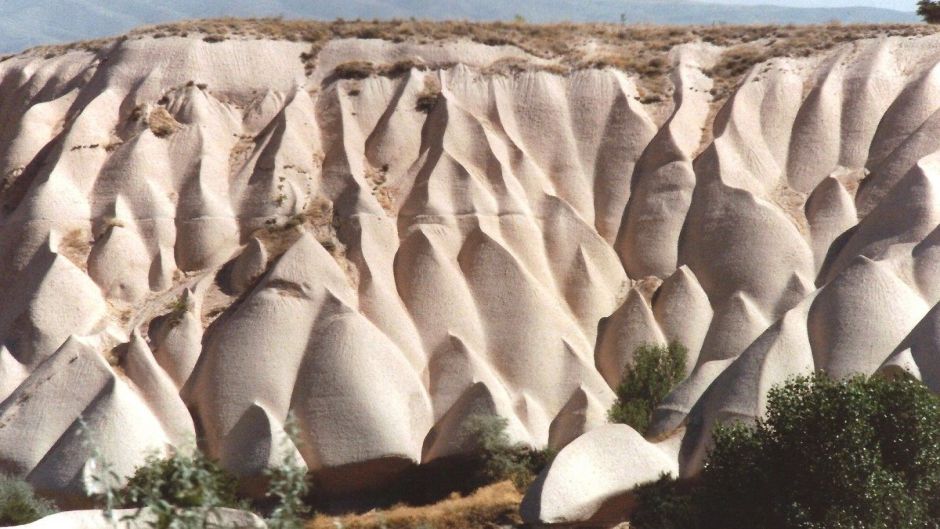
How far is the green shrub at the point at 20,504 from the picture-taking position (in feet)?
95.3

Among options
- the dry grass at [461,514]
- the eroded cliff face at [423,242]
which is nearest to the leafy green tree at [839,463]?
the eroded cliff face at [423,242]

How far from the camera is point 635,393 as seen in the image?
1380 inches

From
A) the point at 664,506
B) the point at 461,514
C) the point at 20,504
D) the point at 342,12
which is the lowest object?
the point at 461,514

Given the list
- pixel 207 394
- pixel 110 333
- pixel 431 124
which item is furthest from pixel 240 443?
pixel 431 124

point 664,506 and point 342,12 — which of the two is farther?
point 342,12

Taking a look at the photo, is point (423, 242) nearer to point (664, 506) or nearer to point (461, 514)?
point (461, 514)

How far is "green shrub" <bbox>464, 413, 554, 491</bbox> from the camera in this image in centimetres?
3241

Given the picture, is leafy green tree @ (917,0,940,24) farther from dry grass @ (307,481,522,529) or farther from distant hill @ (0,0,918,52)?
distant hill @ (0,0,918,52)

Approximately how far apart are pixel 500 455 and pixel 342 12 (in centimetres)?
14796

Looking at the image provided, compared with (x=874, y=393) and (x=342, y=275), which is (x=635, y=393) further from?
(x=874, y=393)

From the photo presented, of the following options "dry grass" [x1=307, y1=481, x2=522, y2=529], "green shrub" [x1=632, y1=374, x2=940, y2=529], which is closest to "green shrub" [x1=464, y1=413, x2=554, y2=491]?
"dry grass" [x1=307, y1=481, x2=522, y2=529]

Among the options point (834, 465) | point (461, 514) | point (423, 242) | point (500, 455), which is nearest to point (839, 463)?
point (834, 465)

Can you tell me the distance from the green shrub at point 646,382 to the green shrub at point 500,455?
84.4 inches

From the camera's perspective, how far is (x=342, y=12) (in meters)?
175
